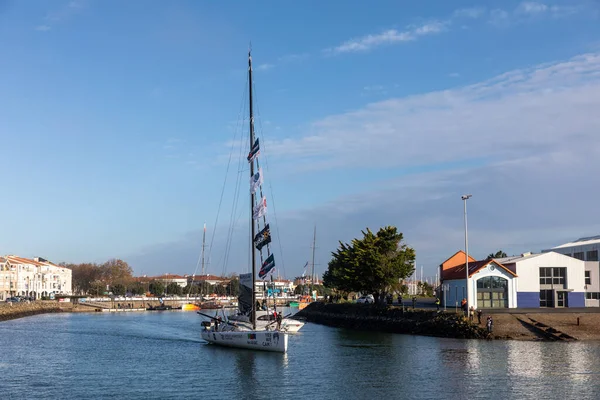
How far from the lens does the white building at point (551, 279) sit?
73875 mm

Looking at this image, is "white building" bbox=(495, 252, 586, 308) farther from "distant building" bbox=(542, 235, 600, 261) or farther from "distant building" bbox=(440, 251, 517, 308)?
"distant building" bbox=(542, 235, 600, 261)

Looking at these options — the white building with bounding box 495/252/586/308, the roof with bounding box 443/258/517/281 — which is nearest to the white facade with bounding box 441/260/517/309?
the roof with bounding box 443/258/517/281

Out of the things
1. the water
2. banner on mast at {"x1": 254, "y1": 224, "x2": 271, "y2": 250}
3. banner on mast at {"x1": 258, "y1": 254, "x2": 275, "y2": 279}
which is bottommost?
the water

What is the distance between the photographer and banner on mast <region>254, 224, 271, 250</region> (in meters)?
51.4

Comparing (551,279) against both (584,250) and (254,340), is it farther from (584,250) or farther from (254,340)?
(254,340)

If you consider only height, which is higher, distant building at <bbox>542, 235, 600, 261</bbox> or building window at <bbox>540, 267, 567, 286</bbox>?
distant building at <bbox>542, 235, 600, 261</bbox>

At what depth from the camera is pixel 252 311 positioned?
5512cm

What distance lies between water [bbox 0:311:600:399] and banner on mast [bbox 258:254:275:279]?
631 centimetres

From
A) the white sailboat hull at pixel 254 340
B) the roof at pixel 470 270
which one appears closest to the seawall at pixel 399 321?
the roof at pixel 470 270

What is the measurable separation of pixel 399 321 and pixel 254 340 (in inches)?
1040

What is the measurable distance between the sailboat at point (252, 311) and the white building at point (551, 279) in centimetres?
3265

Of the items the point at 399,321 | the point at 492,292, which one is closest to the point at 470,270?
the point at 492,292

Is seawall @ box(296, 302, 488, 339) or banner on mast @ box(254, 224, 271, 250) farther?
seawall @ box(296, 302, 488, 339)

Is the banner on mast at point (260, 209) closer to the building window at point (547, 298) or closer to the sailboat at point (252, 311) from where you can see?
the sailboat at point (252, 311)
